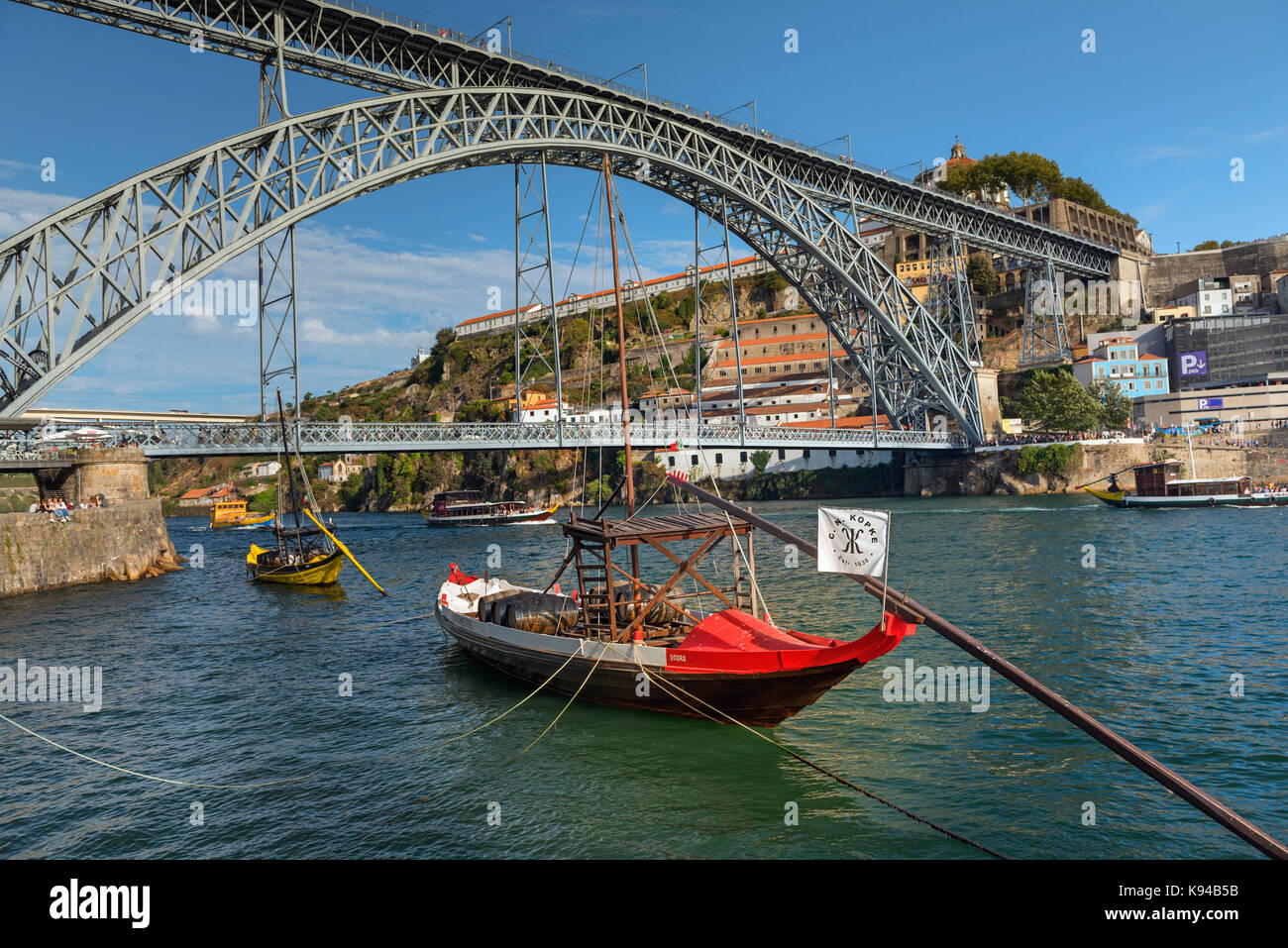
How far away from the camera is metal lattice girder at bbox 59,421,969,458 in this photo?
123 feet

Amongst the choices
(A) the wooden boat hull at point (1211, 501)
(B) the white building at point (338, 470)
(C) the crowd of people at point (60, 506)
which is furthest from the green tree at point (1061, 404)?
(B) the white building at point (338, 470)

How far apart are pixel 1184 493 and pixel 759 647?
48.8 m

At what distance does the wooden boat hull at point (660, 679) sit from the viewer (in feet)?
40.7

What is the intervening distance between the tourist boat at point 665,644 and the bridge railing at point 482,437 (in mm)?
6835

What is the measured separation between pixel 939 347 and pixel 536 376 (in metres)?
60.1

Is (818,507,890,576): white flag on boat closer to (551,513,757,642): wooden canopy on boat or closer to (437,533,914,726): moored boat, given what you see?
(437,533,914,726): moored boat

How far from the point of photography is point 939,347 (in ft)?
218

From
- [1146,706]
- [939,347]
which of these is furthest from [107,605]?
[939,347]

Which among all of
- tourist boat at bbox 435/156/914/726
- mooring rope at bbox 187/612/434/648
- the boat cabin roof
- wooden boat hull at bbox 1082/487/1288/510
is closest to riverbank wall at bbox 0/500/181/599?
mooring rope at bbox 187/612/434/648

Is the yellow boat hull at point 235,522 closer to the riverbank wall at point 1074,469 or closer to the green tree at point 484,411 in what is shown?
the green tree at point 484,411

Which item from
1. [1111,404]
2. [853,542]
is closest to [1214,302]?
[1111,404]

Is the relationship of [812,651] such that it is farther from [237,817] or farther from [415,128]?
[415,128]

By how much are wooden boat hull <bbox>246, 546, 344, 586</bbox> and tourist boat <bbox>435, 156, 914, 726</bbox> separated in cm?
1497
